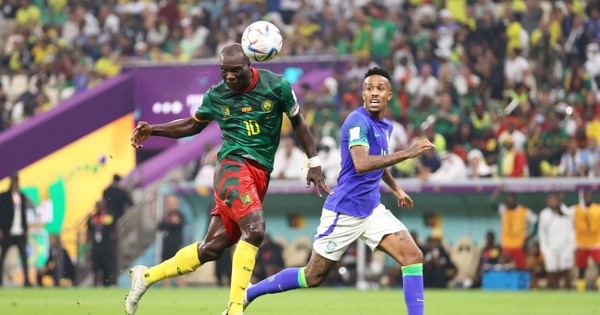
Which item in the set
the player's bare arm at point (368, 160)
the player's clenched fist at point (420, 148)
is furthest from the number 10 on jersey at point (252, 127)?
the player's clenched fist at point (420, 148)

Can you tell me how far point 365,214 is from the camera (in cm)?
1148

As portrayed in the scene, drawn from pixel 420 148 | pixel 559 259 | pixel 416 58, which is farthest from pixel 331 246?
pixel 416 58

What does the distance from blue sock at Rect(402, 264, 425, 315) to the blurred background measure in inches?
475

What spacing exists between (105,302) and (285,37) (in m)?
12.7

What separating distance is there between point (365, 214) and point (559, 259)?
11855 millimetres

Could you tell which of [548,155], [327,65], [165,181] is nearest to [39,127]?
[165,181]

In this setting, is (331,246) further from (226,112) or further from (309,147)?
(226,112)

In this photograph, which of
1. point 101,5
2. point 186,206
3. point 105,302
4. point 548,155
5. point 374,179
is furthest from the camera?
point 101,5

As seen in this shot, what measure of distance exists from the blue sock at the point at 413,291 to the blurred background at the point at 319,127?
12055 millimetres

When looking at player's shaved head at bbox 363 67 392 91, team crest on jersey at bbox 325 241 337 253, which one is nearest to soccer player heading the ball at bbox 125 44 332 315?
team crest on jersey at bbox 325 241 337 253

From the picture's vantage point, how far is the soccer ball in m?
11.3

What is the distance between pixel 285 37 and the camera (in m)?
28.5

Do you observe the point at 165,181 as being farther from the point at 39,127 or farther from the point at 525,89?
the point at 525,89

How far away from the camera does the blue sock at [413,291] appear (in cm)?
1091
